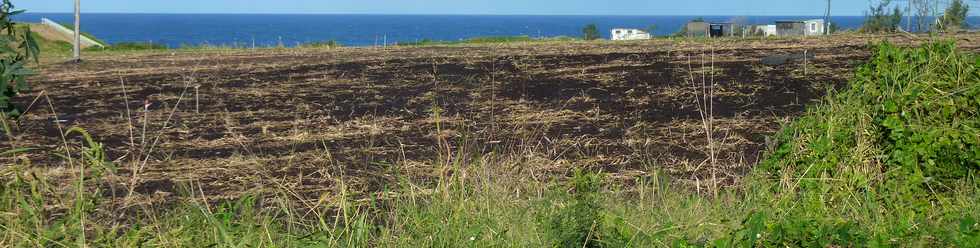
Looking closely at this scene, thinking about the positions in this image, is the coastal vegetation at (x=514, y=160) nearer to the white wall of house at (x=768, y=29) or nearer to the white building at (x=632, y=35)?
the white building at (x=632, y=35)

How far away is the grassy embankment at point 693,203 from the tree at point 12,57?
0.26 meters

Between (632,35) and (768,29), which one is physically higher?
(768,29)

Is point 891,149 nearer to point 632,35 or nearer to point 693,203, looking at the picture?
point 693,203

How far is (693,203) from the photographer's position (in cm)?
513

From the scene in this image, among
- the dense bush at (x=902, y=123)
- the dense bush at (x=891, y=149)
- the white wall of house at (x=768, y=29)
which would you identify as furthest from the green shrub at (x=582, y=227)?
the white wall of house at (x=768, y=29)

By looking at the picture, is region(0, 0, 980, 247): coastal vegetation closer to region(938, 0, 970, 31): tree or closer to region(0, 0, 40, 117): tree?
region(0, 0, 40, 117): tree

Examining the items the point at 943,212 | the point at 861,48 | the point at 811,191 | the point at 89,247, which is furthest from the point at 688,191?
the point at 861,48

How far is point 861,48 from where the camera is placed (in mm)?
14461

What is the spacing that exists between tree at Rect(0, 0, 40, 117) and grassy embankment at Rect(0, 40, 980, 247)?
0.84 ft

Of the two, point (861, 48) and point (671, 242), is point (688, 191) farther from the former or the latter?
point (861, 48)

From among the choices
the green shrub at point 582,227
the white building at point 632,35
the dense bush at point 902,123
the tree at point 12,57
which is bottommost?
the green shrub at point 582,227

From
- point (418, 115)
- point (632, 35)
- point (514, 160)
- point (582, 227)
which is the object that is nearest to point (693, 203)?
point (582, 227)

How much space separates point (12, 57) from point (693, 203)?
2.95m

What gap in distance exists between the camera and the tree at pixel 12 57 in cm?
385
